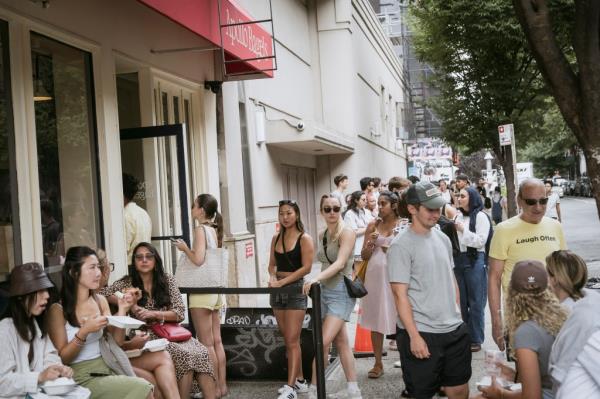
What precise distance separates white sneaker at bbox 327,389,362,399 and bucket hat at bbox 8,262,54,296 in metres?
2.87

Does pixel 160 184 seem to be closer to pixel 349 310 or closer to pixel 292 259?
pixel 292 259

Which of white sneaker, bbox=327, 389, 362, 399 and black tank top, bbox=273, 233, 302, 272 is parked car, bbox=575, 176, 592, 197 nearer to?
white sneaker, bbox=327, 389, 362, 399

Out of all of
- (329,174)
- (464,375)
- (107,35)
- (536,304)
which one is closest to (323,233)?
(464,375)

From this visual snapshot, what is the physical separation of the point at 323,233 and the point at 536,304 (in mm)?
2840

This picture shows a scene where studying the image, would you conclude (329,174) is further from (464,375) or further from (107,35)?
(464,375)

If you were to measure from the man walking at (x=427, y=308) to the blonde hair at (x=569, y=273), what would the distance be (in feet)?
2.31

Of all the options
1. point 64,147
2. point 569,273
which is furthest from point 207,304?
point 569,273

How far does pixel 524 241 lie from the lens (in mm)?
5031

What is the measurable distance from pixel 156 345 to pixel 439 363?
2.13 meters

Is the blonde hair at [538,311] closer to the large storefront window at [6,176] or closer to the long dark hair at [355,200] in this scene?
the large storefront window at [6,176]

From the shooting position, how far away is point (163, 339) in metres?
5.27

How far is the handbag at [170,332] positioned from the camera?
221 inches

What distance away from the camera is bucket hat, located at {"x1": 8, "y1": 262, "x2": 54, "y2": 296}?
4.17 m

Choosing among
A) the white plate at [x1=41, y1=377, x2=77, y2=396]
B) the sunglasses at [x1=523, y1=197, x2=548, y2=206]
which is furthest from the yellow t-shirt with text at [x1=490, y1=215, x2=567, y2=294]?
the white plate at [x1=41, y1=377, x2=77, y2=396]
